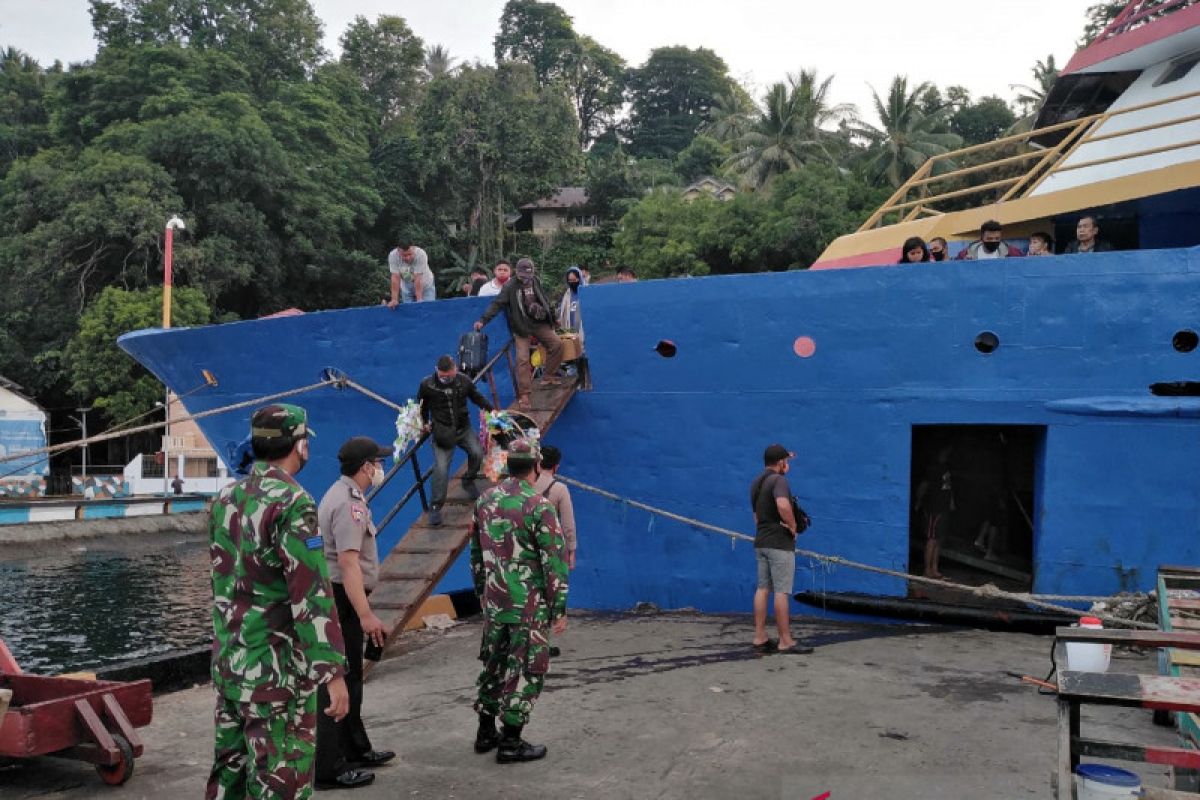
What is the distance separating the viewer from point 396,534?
10.2 meters

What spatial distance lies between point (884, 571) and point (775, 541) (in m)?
1.05

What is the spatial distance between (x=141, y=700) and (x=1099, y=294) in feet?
22.4

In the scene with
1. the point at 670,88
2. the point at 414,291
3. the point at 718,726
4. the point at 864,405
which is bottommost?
the point at 718,726

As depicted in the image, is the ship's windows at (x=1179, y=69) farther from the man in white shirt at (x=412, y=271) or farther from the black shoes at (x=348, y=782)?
the black shoes at (x=348, y=782)

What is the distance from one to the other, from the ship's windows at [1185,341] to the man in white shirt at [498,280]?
209 inches

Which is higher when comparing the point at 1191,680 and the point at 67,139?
the point at 67,139

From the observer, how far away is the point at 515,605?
15.5 ft

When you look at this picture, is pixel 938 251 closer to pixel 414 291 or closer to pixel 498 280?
pixel 498 280

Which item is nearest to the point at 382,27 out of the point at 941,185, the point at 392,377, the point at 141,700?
the point at 941,185

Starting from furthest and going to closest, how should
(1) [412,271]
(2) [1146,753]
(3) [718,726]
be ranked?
(1) [412,271], (3) [718,726], (2) [1146,753]

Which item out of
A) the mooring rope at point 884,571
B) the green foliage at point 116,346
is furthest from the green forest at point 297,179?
the mooring rope at point 884,571

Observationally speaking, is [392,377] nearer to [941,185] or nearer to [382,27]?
[941,185]

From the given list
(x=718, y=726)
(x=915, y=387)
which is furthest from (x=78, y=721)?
(x=915, y=387)

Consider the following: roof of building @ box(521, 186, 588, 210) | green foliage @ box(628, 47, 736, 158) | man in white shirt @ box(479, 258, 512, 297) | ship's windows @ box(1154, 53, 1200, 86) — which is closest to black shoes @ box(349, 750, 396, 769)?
man in white shirt @ box(479, 258, 512, 297)
